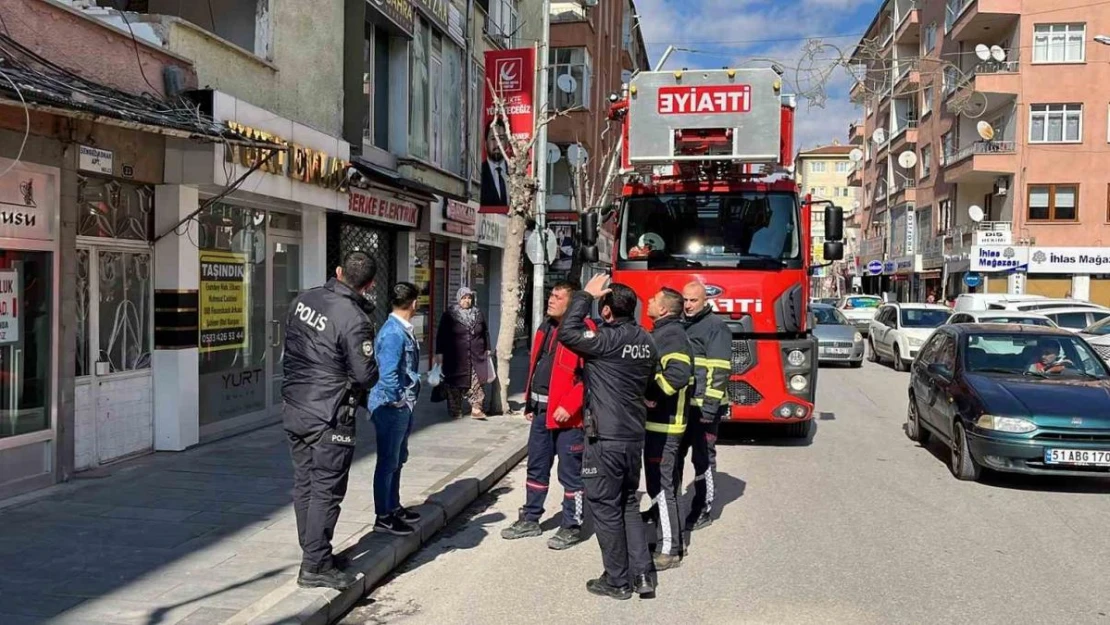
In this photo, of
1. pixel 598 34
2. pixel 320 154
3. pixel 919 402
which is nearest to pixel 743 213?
pixel 919 402

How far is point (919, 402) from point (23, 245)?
9264 mm

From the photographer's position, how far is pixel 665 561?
5660 mm

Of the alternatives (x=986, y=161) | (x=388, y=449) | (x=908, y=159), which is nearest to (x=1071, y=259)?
(x=986, y=161)

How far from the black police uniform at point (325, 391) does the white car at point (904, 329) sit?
1741cm

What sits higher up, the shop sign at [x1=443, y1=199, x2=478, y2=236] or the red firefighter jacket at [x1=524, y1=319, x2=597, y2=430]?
the shop sign at [x1=443, y1=199, x2=478, y2=236]

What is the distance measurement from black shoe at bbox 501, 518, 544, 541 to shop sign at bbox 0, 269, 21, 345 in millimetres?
4142

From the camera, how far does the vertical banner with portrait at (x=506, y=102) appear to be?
44.7 feet

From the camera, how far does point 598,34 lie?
30922mm

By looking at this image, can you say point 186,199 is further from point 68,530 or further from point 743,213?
point 743,213

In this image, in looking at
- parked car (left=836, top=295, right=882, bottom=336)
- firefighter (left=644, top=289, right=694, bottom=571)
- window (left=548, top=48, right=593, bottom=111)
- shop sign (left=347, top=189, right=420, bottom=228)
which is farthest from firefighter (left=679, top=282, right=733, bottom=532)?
parked car (left=836, top=295, right=882, bottom=336)

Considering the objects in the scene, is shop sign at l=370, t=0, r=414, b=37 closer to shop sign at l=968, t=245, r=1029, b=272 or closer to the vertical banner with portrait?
the vertical banner with portrait

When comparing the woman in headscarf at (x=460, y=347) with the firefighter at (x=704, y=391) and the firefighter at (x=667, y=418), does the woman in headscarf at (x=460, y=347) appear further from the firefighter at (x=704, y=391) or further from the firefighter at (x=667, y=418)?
the firefighter at (x=667, y=418)

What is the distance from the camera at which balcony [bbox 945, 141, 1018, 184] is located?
32438mm

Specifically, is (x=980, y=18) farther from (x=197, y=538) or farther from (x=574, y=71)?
(x=197, y=538)
